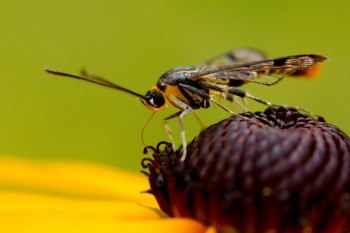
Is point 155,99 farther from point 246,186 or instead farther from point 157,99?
point 246,186

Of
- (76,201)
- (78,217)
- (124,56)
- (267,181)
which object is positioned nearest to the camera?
(267,181)

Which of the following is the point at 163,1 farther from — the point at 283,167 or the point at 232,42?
the point at 283,167

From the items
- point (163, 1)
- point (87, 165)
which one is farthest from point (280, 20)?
point (87, 165)

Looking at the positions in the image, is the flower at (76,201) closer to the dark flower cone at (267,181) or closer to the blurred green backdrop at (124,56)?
the dark flower cone at (267,181)

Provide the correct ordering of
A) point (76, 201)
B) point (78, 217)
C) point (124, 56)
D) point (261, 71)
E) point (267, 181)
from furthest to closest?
point (124, 56)
point (76, 201)
point (261, 71)
point (78, 217)
point (267, 181)

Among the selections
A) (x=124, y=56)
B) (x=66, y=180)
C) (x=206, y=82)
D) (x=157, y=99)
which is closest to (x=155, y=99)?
(x=157, y=99)

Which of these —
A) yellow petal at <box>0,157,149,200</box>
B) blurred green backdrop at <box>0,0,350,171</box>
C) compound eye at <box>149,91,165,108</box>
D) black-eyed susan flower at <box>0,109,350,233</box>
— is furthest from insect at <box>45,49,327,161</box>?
blurred green backdrop at <box>0,0,350,171</box>

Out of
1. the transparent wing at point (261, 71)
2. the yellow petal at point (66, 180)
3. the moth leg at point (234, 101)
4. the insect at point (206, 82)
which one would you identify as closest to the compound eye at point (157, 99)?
the insect at point (206, 82)

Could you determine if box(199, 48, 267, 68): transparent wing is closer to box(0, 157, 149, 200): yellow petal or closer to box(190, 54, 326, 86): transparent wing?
box(190, 54, 326, 86): transparent wing

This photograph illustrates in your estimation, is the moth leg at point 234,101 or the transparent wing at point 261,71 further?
the moth leg at point 234,101
